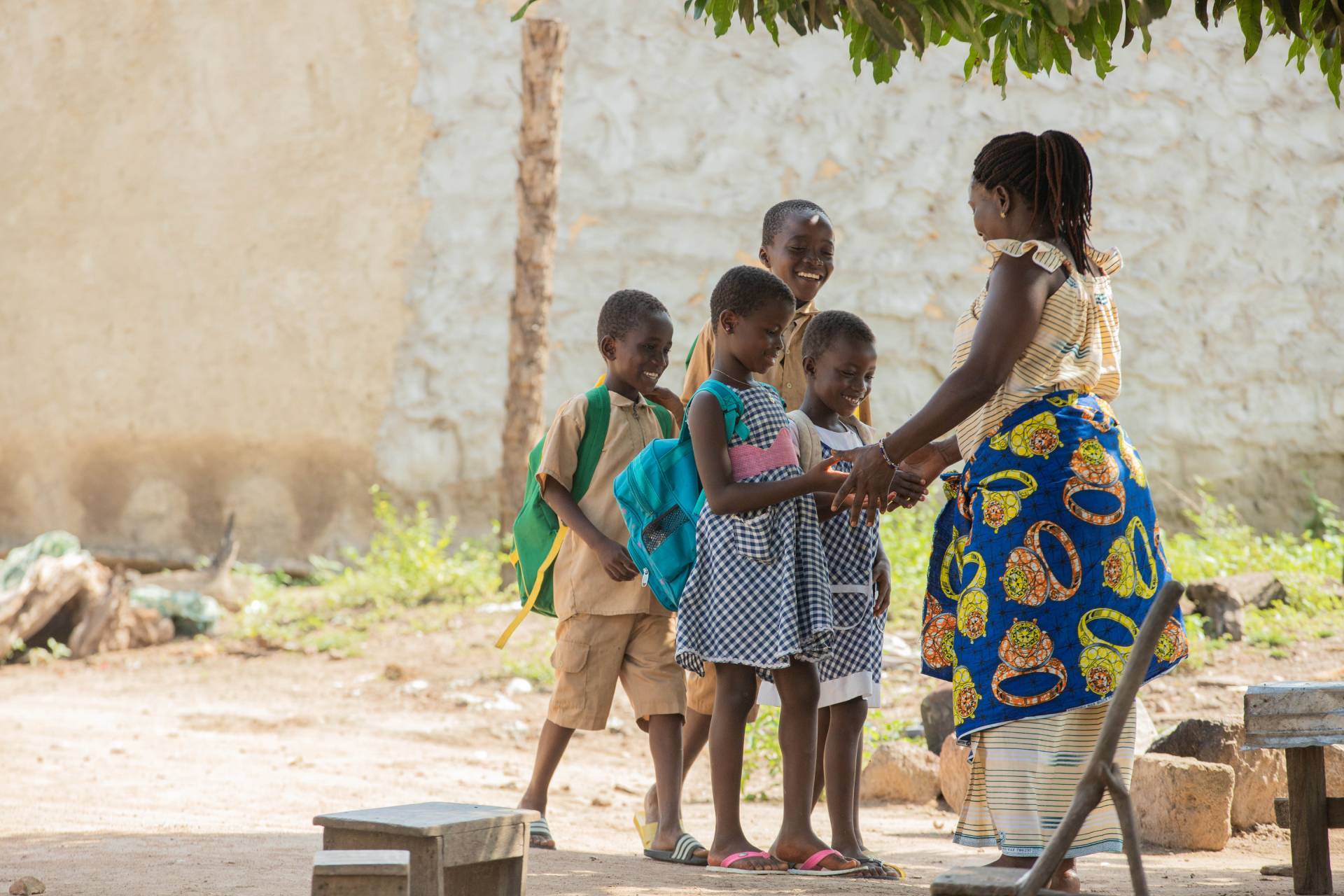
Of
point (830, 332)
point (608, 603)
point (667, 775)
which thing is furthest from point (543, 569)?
point (830, 332)

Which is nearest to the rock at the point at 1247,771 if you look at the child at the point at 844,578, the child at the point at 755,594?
the child at the point at 844,578

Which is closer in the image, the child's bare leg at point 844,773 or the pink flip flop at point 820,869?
the pink flip flop at point 820,869

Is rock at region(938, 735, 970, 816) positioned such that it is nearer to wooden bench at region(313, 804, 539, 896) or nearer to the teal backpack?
the teal backpack

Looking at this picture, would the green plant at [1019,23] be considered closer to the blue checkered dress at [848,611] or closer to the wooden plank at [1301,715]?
the blue checkered dress at [848,611]

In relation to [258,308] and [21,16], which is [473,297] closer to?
[258,308]

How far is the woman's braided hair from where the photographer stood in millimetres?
2883

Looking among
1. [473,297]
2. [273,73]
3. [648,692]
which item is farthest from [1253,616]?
[273,73]

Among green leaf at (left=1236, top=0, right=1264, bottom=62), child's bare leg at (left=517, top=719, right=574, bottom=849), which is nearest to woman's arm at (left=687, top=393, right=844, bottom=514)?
child's bare leg at (left=517, top=719, right=574, bottom=849)

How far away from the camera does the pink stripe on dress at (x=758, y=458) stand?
3.27 meters

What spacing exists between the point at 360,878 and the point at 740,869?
4.19 feet

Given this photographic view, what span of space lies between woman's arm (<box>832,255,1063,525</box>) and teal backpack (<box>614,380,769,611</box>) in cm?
70

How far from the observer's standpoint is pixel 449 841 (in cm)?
241

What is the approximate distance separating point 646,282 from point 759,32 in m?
2.00

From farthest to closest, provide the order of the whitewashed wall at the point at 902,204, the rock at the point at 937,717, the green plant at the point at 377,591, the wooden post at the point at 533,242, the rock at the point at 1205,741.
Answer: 1. the whitewashed wall at the point at 902,204
2. the wooden post at the point at 533,242
3. the green plant at the point at 377,591
4. the rock at the point at 937,717
5. the rock at the point at 1205,741
